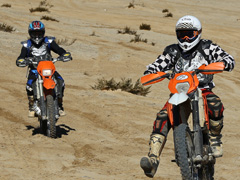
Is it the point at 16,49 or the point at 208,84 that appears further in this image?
the point at 16,49

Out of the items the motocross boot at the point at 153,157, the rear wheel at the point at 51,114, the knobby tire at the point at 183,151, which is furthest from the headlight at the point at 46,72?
the knobby tire at the point at 183,151

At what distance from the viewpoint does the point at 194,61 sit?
5906 mm

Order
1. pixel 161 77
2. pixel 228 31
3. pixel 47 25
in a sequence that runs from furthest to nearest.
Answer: pixel 228 31
pixel 47 25
pixel 161 77

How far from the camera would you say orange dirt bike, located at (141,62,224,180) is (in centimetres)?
511

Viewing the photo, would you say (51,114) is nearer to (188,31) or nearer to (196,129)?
(188,31)

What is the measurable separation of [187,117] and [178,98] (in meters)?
0.34

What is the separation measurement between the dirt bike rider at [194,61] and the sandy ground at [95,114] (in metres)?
1.24

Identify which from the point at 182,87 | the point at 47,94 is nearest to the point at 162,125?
the point at 182,87

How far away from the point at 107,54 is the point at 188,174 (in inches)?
587

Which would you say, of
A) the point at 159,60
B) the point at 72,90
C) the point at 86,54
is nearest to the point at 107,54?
the point at 86,54

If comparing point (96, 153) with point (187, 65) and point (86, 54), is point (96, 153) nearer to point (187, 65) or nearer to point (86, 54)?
point (187, 65)

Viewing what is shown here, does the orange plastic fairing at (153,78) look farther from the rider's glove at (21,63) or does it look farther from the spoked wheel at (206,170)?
the rider's glove at (21,63)

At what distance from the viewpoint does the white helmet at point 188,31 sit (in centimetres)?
580

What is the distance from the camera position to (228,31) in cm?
2920
